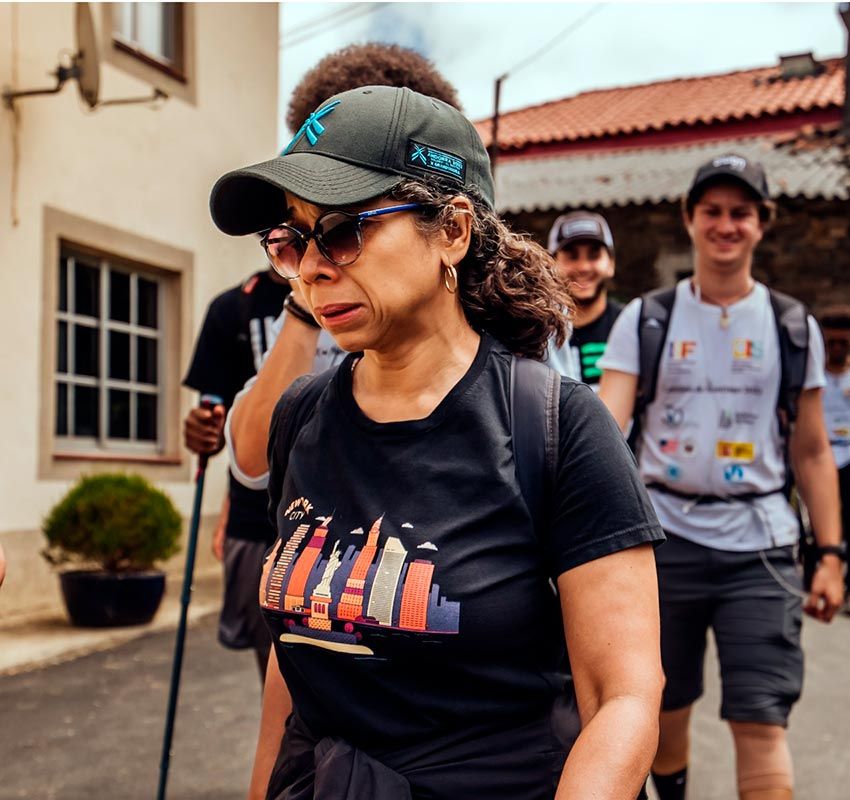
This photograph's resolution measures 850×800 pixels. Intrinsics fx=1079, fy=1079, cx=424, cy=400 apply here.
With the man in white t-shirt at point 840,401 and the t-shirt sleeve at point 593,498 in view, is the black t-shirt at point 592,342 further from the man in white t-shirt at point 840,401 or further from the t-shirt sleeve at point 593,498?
the man in white t-shirt at point 840,401

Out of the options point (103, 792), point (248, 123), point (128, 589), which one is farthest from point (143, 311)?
point (103, 792)

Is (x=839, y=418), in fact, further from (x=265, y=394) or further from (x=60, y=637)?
(x=265, y=394)

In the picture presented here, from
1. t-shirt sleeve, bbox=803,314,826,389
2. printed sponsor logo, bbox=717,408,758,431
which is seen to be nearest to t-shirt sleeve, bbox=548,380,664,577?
printed sponsor logo, bbox=717,408,758,431

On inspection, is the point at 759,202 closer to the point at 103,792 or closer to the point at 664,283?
the point at 103,792

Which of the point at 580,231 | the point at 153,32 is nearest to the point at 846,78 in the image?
the point at 153,32

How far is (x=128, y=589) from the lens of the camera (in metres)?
7.42

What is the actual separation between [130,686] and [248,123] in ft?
21.5

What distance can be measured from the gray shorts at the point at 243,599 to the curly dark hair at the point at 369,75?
1431 millimetres

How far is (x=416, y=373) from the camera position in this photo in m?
1.76

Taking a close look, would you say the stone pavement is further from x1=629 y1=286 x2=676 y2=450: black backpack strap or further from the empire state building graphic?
the empire state building graphic

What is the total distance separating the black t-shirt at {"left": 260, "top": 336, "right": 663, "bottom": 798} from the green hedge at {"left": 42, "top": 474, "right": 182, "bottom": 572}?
6099mm

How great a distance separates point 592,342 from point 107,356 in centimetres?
632

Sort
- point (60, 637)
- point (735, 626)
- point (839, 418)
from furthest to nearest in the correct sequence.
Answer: point (839, 418), point (60, 637), point (735, 626)

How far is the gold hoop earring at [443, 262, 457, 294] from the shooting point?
1757 millimetres
